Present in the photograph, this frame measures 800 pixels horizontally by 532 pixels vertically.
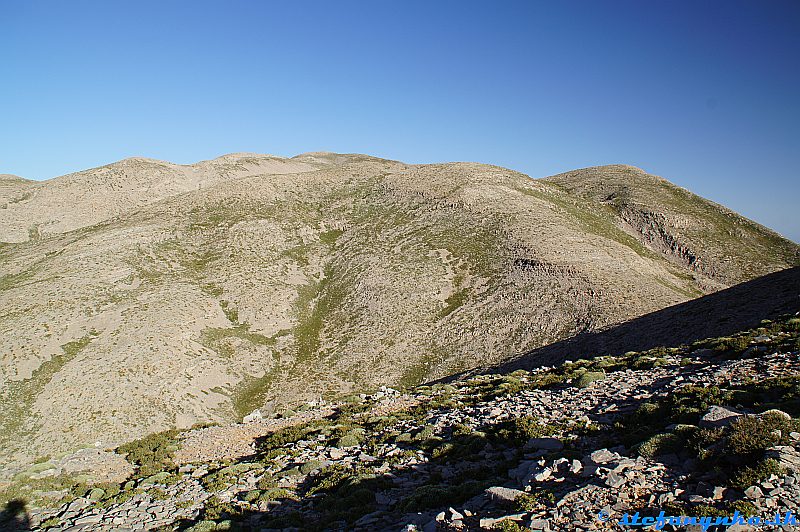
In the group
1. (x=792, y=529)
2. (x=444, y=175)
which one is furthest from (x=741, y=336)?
(x=444, y=175)

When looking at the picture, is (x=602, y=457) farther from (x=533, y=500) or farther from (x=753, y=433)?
(x=753, y=433)

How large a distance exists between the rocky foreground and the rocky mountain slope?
17.0 m

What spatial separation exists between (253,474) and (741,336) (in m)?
28.1

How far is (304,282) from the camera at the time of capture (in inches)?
2726

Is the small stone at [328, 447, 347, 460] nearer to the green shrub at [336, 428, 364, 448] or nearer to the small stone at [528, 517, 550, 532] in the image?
the green shrub at [336, 428, 364, 448]

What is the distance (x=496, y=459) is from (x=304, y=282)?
55815mm

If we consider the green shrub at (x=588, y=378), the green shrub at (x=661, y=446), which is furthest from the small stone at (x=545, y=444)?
the green shrub at (x=588, y=378)

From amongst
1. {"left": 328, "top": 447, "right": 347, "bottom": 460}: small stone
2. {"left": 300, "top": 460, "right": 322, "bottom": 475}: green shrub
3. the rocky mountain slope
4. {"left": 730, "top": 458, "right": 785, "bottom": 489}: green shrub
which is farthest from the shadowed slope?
{"left": 300, "top": 460, "right": 322, "bottom": 475}: green shrub

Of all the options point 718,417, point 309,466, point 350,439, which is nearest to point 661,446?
point 718,417

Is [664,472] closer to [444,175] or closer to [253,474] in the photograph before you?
[253,474]

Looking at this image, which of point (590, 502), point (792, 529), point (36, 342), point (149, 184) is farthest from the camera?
point (149, 184)

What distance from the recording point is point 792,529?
8242 mm

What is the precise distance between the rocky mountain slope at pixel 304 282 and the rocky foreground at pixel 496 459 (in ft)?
55.8

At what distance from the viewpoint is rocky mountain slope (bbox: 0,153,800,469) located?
145 feet
